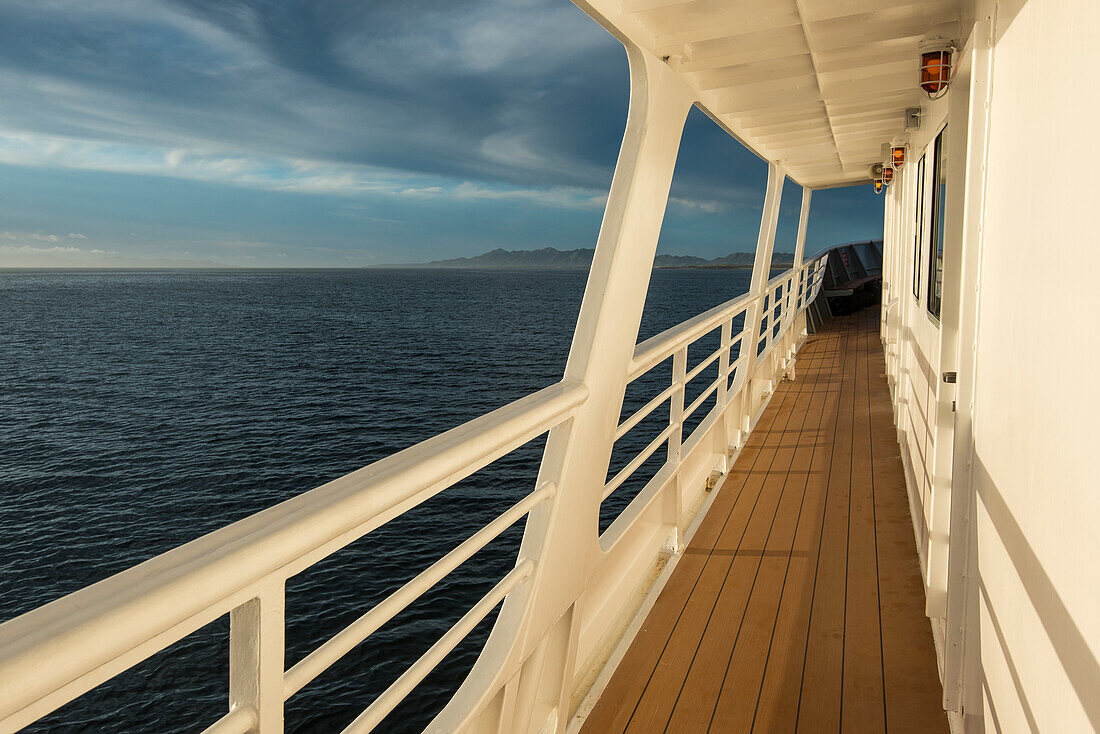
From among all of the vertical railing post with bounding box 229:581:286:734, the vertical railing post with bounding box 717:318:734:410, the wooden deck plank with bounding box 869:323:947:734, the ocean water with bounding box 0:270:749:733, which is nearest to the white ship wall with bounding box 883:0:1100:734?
the wooden deck plank with bounding box 869:323:947:734

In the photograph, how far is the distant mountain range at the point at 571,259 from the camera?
81.9 metres

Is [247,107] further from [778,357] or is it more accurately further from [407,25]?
[778,357]

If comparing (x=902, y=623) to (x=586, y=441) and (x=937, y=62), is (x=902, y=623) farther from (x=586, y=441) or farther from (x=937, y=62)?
(x=937, y=62)

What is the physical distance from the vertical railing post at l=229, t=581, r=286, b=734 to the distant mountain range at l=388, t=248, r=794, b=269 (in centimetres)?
3854

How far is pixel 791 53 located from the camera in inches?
78.1

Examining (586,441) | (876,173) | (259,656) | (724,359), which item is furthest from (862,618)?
(876,173)

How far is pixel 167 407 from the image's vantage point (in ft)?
73.3

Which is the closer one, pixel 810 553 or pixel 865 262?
pixel 810 553

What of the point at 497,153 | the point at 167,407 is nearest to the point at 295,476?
the point at 167,407

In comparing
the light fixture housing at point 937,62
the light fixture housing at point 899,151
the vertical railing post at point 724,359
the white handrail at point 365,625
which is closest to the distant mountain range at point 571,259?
the light fixture housing at point 899,151

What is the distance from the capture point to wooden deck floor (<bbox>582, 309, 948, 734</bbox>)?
5.13 feet

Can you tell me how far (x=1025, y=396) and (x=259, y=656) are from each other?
99 centimetres

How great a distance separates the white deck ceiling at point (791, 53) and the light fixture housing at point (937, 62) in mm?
30

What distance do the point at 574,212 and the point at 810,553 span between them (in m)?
66.9
